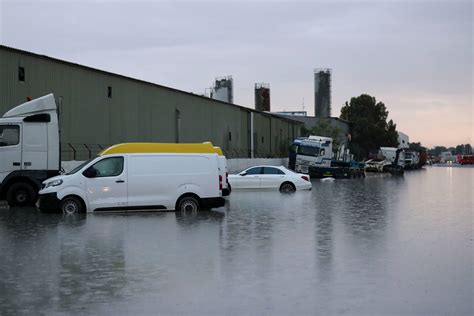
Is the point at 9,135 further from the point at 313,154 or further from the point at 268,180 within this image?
the point at 313,154

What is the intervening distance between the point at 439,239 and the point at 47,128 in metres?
13.2

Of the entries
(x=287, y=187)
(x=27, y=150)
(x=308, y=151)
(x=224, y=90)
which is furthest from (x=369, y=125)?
(x=27, y=150)

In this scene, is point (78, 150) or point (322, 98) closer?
point (78, 150)

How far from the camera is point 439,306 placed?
22.3ft

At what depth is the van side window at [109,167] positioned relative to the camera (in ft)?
55.5

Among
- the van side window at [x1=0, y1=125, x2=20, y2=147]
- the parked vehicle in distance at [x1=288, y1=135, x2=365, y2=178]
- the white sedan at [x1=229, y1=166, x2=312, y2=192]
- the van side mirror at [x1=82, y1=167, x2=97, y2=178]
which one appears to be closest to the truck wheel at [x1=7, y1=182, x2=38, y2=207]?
the van side window at [x1=0, y1=125, x2=20, y2=147]

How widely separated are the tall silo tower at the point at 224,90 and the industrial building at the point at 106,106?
36.3 m

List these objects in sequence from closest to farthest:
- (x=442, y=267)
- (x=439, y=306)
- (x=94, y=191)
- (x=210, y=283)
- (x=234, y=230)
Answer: (x=439, y=306) < (x=210, y=283) < (x=442, y=267) < (x=234, y=230) < (x=94, y=191)

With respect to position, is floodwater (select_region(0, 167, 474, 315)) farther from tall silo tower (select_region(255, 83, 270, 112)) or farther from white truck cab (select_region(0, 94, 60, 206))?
tall silo tower (select_region(255, 83, 270, 112))

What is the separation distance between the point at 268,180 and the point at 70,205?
14.3 metres

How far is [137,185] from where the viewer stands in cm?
A: 1703

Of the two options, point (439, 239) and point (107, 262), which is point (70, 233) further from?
point (439, 239)

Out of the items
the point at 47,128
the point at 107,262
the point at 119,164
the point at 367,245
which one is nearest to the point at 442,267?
the point at 367,245

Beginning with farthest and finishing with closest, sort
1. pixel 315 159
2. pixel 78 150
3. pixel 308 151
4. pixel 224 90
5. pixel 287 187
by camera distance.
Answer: pixel 224 90 < pixel 308 151 < pixel 315 159 < pixel 78 150 < pixel 287 187
